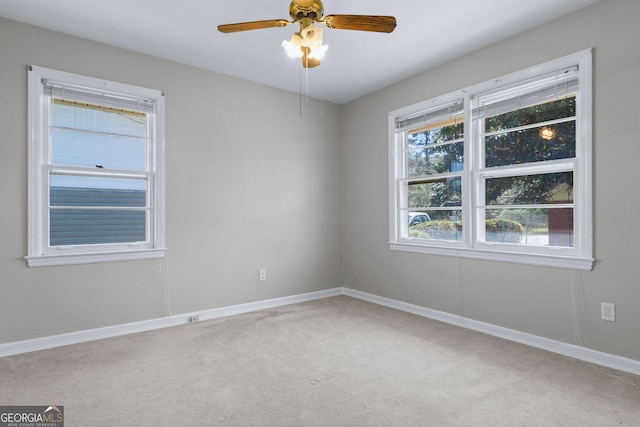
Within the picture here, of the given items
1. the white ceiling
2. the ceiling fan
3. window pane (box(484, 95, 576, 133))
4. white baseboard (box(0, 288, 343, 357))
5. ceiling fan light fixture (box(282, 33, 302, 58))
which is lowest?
white baseboard (box(0, 288, 343, 357))

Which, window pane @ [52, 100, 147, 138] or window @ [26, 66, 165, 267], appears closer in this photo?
window @ [26, 66, 165, 267]

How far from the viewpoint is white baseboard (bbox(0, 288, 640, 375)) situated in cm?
257

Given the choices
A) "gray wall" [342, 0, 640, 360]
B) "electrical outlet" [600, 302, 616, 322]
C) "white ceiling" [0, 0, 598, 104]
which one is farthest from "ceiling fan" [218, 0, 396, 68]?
"electrical outlet" [600, 302, 616, 322]

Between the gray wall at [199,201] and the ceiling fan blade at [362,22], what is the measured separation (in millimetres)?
2093

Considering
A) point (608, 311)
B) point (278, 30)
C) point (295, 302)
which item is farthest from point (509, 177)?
point (295, 302)

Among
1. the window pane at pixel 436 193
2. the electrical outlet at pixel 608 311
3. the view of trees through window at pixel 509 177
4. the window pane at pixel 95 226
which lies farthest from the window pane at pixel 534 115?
the window pane at pixel 95 226

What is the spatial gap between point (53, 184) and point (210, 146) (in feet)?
4.62

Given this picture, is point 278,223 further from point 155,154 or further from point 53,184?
point 53,184

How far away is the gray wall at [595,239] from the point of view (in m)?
2.44

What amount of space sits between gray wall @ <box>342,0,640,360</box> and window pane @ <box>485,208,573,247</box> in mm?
218

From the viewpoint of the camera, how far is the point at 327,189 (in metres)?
4.78

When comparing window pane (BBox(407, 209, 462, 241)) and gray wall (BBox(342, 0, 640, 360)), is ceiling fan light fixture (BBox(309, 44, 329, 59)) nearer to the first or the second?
gray wall (BBox(342, 0, 640, 360))

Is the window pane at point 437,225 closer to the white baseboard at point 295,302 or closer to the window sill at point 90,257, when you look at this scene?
the white baseboard at point 295,302

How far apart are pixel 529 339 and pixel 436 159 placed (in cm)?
189
